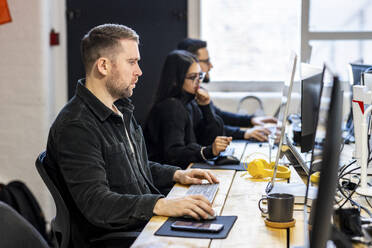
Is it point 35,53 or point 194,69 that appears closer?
point 194,69

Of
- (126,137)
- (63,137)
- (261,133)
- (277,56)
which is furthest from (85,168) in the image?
(277,56)

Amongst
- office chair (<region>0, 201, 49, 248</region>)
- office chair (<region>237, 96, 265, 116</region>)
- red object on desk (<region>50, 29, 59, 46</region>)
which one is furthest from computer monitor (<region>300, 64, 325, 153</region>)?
red object on desk (<region>50, 29, 59, 46</region>)

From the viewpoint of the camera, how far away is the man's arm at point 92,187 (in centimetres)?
179

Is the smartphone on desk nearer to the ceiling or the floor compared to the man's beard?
nearer to the floor

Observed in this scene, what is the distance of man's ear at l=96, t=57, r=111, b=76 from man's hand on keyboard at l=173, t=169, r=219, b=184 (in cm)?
52

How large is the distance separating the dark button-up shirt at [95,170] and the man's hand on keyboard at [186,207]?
0.04 meters

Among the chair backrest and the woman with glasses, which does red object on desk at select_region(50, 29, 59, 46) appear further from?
the chair backrest

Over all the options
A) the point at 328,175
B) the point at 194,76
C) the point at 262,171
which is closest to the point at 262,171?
the point at 262,171

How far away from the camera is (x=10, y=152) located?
4.35 meters

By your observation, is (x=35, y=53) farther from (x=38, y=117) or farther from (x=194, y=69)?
(x=194, y=69)

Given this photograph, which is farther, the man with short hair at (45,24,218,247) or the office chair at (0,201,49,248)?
the man with short hair at (45,24,218,247)

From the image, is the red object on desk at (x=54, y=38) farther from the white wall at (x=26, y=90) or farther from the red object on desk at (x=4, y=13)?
the red object on desk at (x=4, y=13)

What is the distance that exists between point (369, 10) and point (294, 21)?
60 centimetres

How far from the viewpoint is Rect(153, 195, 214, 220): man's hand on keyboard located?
5.57ft
